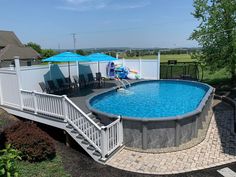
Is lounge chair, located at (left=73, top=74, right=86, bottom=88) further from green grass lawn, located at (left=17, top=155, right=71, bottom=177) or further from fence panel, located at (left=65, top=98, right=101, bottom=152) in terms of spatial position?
green grass lawn, located at (left=17, top=155, right=71, bottom=177)

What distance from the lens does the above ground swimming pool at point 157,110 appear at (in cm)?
640

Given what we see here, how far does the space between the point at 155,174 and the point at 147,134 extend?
145 cm

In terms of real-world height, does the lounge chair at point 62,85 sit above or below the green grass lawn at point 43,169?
above

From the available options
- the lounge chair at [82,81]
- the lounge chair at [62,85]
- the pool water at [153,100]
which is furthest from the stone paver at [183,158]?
the lounge chair at [82,81]

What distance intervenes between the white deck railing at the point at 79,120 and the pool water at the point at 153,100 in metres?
2.75

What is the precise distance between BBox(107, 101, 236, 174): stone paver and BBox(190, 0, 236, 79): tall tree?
301 inches

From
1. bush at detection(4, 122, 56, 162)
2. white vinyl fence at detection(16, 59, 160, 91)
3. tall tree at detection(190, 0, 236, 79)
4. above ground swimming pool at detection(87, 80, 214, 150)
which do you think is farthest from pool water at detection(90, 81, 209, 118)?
bush at detection(4, 122, 56, 162)

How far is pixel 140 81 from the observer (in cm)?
1631

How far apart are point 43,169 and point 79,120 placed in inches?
71.2

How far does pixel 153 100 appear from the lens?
11.5 m

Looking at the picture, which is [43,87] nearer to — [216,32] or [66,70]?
[66,70]

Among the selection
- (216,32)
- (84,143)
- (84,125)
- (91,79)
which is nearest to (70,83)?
(91,79)

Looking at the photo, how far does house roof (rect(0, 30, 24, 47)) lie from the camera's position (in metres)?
41.5

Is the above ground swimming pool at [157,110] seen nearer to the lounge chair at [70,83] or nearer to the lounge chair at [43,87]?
the lounge chair at [70,83]
